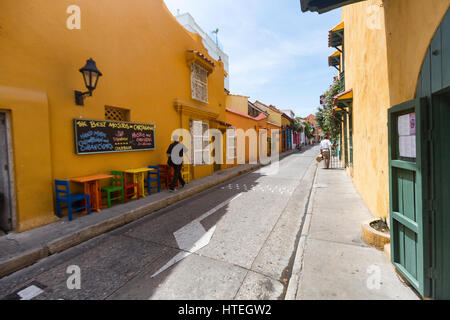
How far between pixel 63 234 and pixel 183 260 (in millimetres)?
2386

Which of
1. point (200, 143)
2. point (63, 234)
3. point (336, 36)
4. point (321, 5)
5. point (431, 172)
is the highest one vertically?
point (336, 36)

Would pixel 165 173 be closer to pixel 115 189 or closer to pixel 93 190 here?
pixel 115 189

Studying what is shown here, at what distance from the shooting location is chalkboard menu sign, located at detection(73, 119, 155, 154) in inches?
198

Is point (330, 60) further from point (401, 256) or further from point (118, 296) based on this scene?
point (118, 296)

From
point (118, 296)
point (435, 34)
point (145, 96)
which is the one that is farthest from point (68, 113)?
point (435, 34)

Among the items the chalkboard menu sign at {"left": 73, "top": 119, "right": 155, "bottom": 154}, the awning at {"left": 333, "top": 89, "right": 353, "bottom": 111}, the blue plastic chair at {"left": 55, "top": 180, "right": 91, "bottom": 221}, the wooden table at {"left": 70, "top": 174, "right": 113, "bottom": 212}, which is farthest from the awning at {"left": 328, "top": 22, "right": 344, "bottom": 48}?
the blue plastic chair at {"left": 55, "top": 180, "right": 91, "bottom": 221}

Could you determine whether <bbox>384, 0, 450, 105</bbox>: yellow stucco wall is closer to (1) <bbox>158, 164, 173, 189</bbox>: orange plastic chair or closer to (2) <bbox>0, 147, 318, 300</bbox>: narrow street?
(2) <bbox>0, 147, 318, 300</bbox>: narrow street

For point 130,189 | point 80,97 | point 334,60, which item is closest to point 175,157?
point 130,189

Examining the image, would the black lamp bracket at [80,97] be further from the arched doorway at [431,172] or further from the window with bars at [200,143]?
the arched doorway at [431,172]

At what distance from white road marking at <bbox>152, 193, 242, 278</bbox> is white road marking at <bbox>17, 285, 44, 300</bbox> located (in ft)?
4.38

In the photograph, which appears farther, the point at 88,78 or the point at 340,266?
the point at 88,78

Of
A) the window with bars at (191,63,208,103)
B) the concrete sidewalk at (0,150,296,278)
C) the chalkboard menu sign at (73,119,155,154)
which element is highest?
the window with bars at (191,63,208,103)

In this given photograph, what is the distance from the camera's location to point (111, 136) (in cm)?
572

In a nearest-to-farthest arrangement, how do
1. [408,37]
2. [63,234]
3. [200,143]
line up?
[408,37] → [63,234] → [200,143]
